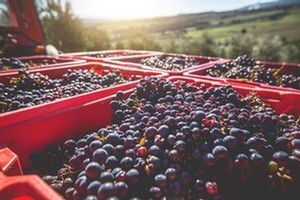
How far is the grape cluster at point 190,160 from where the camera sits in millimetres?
869

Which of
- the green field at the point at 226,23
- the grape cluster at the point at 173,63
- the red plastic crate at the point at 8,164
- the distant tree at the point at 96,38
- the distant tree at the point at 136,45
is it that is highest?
the red plastic crate at the point at 8,164

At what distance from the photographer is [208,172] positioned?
93 cm

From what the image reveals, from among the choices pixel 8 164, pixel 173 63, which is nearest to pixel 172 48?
pixel 173 63

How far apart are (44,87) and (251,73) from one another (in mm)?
1668

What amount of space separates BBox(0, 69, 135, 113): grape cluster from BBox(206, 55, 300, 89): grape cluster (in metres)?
0.87

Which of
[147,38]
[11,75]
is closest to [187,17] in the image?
[147,38]

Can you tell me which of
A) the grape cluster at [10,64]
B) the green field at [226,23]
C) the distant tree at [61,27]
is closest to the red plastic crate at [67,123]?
the grape cluster at [10,64]

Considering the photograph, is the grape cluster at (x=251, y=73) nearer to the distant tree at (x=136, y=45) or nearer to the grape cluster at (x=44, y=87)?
the grape cluster at (x=44, y=87)

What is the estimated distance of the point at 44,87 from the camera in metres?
1.90

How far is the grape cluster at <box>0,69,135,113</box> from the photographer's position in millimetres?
1516

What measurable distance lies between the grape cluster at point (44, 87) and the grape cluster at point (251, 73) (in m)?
0.87

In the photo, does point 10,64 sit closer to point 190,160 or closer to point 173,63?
point 173,63

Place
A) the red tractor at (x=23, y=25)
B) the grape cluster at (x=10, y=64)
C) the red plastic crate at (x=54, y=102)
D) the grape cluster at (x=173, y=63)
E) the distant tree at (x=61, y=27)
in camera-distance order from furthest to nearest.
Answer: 1. the distant tree at (x=61, y=27)
2. the red tractor at (x=23, y=25)
3. the grape cluster at (x=173, y=63)
4. the grape cluster at (x=10, y=64)
5. the red plastic crate at (x=54, y=102)

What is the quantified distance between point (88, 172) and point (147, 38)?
14.4 metres
